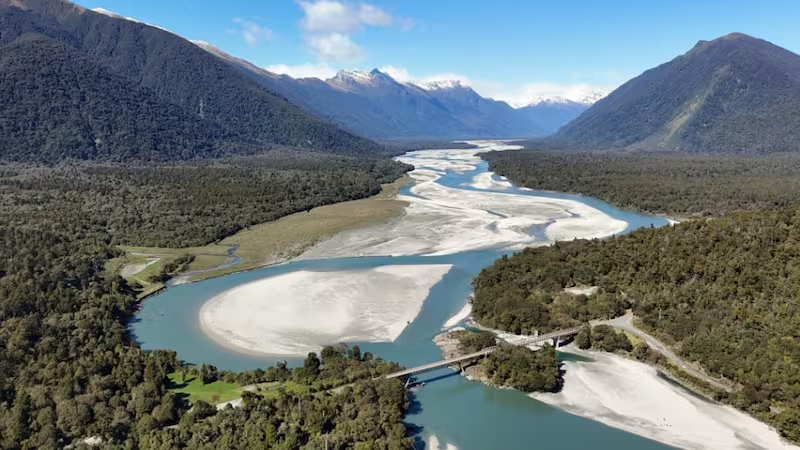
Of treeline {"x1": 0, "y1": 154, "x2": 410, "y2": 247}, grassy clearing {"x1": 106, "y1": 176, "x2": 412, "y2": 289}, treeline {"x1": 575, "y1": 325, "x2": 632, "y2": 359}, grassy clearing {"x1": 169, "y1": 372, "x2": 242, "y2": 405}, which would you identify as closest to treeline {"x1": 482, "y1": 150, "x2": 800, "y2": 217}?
grassy clearing {"x1": 106, "y1": 176, "x2": 412, "y2": 289}

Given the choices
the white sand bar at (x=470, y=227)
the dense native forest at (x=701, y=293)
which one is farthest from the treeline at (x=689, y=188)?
the dense native forest at (x=701, y=293)

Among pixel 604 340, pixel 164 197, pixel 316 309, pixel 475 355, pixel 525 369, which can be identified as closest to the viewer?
pixel 525 369

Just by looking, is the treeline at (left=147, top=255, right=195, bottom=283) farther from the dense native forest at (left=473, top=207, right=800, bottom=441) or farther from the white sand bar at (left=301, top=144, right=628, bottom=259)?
the dense native forest at (left=473, top=207, right=800, bottom=441)

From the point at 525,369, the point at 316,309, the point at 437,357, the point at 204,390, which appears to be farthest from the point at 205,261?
the point at 525,369

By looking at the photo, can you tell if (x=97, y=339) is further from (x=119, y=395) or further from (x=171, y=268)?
(x=171, y=268)

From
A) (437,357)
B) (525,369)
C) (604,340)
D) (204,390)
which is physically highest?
(604,340)
